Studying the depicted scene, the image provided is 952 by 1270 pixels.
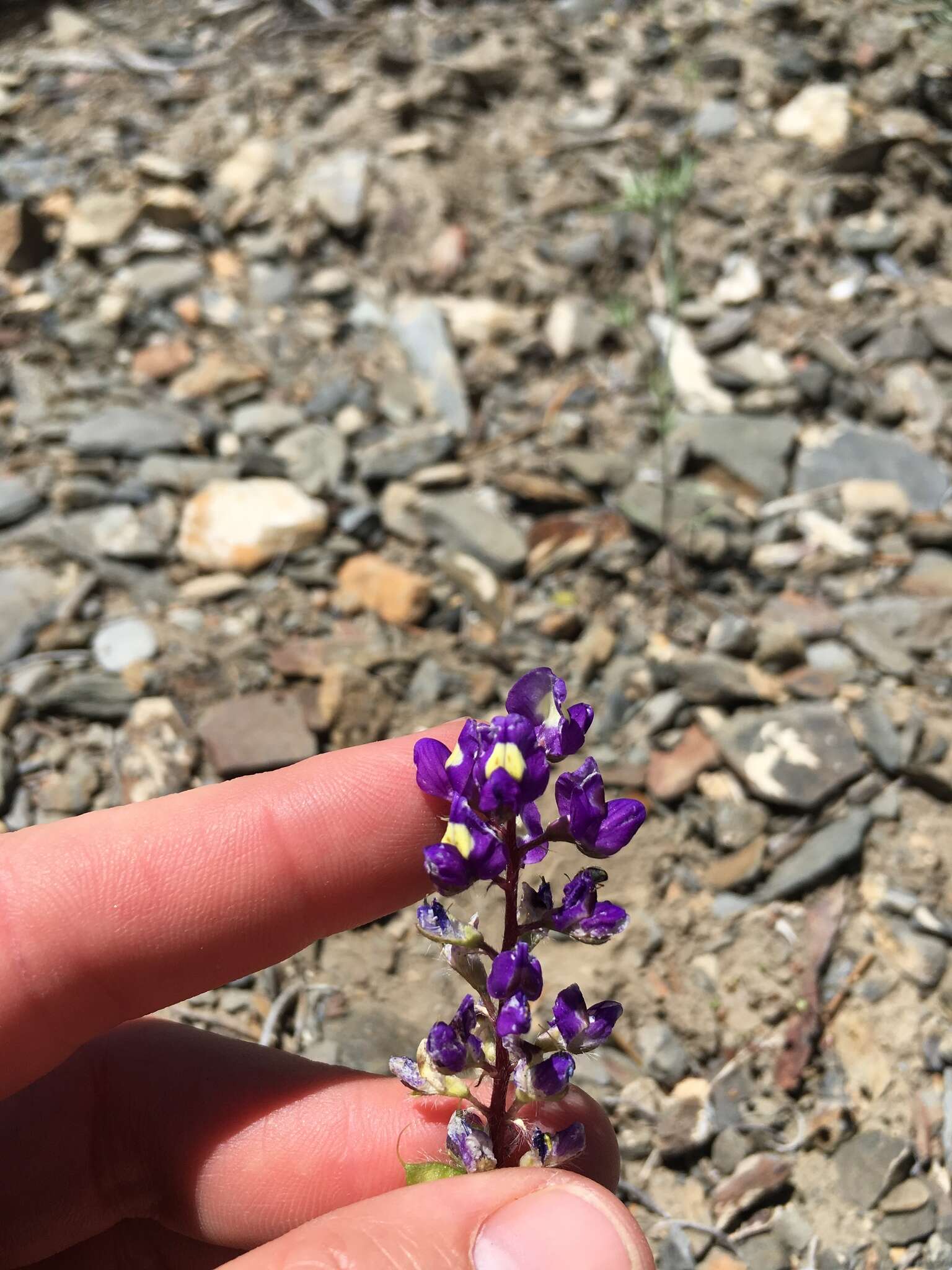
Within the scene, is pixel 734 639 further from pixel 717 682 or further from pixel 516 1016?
pixel 516 1016

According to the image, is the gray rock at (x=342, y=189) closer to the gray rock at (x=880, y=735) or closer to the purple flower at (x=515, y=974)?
the gray rock at (x=880, y=735)

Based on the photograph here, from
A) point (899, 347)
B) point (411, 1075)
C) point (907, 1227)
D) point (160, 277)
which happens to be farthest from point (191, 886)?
point (899, 347)

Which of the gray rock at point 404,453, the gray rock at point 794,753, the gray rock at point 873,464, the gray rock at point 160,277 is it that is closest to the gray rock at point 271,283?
the gray rock at point 160,277

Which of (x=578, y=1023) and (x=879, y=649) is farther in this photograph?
(x=879, y=649)

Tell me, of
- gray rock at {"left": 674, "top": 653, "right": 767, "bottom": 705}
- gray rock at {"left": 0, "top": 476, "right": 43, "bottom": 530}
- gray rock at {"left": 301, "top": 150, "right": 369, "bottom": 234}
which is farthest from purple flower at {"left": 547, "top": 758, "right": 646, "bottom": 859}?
gray rock at {"left": 301, "top": 150, "right": 369, "bottom": 234}

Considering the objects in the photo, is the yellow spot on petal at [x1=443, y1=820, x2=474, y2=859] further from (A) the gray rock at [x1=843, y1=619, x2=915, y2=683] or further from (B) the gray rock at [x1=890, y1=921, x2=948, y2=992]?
(A) the gray rock at [x1=843, y1=619, x2=915, y2=683]
